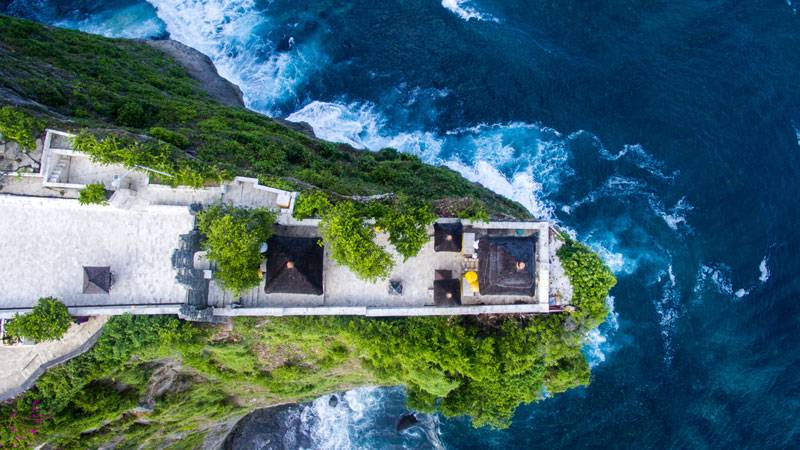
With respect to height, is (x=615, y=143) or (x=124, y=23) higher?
(x=124, y=23)

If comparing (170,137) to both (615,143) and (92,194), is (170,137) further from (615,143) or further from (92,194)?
(615,143)

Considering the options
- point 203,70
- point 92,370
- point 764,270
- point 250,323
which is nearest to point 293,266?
point 250,323

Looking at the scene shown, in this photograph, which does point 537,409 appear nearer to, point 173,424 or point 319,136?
point 173,424

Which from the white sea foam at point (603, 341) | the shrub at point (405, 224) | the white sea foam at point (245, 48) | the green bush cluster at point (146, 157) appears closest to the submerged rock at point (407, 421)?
the white sea foam at point (603, 341)

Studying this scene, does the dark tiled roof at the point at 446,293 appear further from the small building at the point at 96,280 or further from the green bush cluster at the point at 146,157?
the small building at the point at 96,280

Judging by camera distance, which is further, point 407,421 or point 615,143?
point 407,421

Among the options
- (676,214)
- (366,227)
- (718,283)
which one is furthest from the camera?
(676,214)

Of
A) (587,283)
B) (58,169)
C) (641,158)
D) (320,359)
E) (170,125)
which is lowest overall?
(320,359)
